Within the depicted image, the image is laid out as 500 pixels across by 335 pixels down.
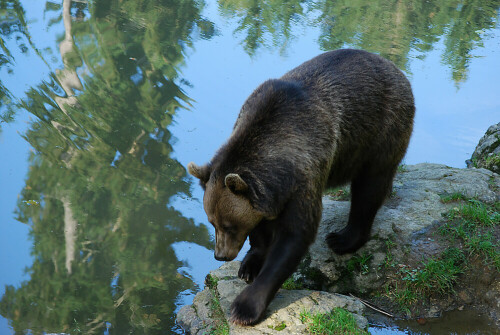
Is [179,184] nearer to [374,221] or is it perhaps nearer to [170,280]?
[170,280]

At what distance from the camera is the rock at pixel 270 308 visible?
14.5 ft

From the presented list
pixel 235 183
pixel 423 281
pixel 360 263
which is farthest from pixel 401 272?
pixel 235 183

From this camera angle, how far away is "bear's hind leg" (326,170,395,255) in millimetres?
5473

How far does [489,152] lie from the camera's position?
26.3 ft

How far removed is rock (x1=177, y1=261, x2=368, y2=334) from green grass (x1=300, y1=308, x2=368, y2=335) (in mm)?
→ 58

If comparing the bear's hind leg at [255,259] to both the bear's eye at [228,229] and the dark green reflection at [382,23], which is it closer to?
the bear's eye at [228,229]

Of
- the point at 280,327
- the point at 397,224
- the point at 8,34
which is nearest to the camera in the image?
the point at 280,327

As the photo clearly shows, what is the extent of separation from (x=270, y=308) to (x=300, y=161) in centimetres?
124

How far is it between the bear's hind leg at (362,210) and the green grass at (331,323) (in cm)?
108

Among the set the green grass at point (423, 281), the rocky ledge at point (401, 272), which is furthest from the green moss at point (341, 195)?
the green grass at point (423, 281)

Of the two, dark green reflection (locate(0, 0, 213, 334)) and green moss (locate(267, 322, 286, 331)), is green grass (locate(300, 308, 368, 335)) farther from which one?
dark green reflection (locate(0, 0, 213, 334))

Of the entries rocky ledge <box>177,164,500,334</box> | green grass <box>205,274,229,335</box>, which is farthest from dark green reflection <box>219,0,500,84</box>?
green grass <box>205,274,229,335</box>

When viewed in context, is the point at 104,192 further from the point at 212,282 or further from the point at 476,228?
the point at 476,228

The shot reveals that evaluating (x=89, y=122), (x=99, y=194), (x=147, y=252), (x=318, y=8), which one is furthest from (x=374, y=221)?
(x=318, y=8)
